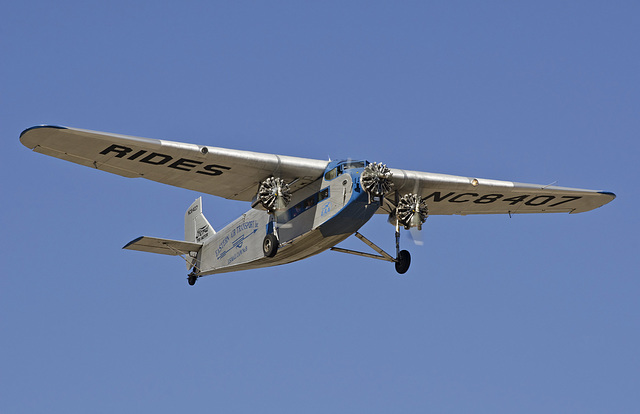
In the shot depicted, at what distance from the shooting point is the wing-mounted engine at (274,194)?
100 ft

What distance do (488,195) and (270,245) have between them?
982 cm

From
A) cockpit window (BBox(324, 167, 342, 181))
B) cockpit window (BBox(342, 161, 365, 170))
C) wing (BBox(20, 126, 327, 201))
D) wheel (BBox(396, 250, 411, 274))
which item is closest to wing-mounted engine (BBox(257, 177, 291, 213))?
wing (BBox(20, 126, 327, 201))

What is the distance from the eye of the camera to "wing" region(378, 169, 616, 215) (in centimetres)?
3397

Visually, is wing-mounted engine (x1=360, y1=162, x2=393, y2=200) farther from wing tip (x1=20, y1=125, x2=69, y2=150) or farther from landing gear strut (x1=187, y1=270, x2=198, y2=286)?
landing gear strut (x1=187, y1=270, x2=198, y2=286)

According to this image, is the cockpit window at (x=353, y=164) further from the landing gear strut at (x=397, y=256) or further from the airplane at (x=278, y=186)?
the landing gear strut at (x=397, y=256)

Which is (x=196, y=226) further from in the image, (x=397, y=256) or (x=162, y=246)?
(x=397, y=256)

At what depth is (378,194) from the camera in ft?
98.2

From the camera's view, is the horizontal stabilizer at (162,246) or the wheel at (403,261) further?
the horizontal stabilizer at (162,246)

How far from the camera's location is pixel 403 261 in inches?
1300

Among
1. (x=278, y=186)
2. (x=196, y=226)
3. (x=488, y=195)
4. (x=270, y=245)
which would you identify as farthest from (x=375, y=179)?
(x=196, y=226)

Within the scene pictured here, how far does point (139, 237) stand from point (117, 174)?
5.89 m

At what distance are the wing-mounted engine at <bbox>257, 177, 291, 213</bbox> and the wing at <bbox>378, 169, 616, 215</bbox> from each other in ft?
13.6

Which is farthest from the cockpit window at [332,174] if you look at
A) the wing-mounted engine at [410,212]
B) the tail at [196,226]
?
the tail at [196,226]

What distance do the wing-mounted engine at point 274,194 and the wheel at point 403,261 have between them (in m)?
4.80
